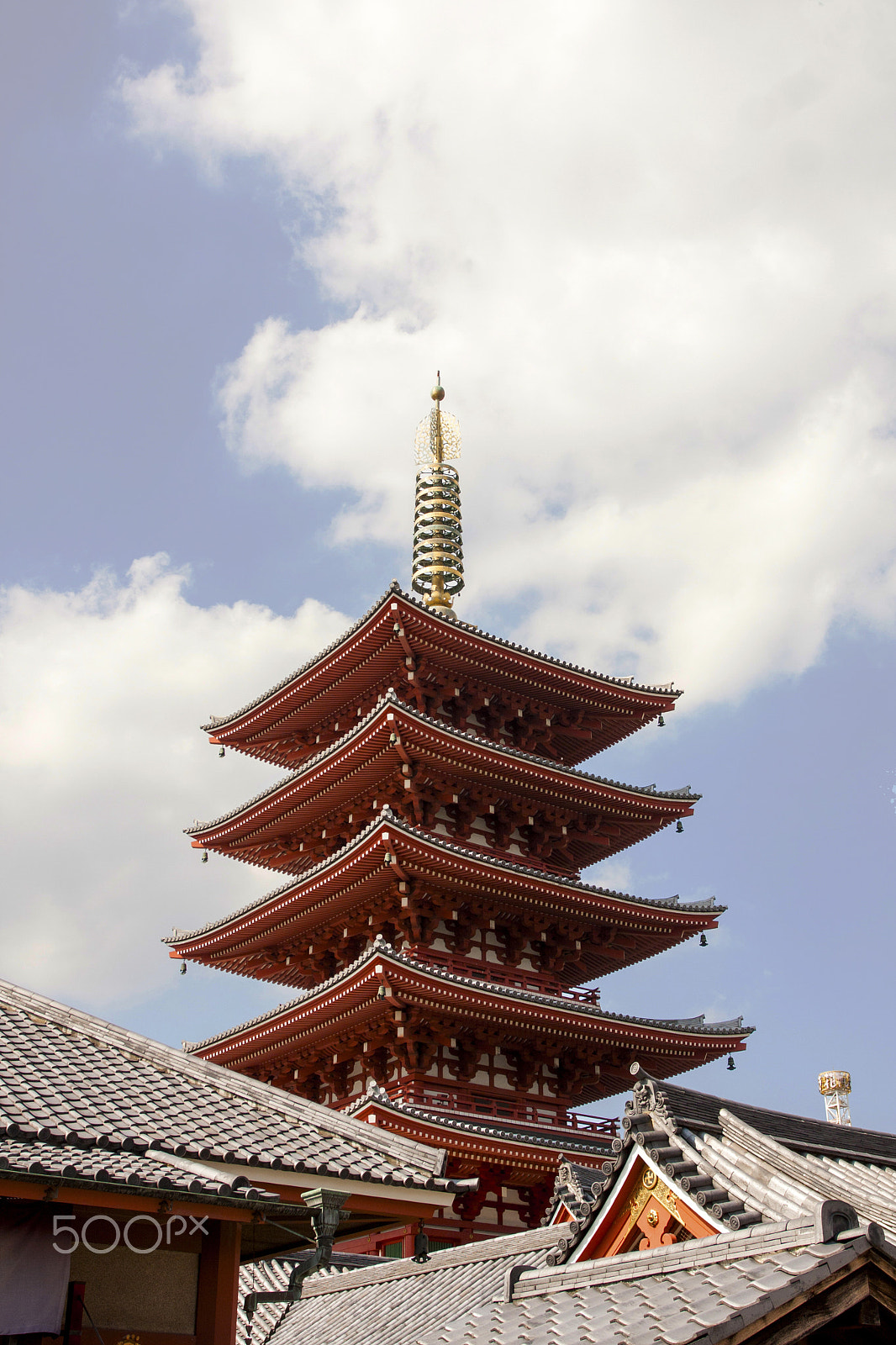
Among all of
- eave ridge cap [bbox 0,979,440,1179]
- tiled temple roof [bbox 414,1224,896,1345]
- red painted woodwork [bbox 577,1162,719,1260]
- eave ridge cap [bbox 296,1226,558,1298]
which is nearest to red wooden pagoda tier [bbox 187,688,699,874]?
eave ridge cap [bbox 296,1226,558,1298]

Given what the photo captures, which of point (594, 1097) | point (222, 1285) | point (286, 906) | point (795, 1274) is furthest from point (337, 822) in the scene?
point (795, 1274)

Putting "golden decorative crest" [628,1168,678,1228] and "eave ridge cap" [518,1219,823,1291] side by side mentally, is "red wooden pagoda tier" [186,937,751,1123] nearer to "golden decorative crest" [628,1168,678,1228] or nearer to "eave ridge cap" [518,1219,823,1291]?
"golden decorative crest" [628,1168,678,1228]

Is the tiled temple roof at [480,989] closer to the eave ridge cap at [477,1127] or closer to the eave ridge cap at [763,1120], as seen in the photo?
the eave ridge cap at [477,1127]

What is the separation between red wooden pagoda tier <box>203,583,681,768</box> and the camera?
2928cm

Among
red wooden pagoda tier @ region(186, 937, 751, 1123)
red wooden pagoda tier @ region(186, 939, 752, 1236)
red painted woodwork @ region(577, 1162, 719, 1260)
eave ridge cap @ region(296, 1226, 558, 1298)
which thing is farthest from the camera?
red wooden pagoda tier @ region(186, 937, 751, 1123)

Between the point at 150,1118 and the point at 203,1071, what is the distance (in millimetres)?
1827

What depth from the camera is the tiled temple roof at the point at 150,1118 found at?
8.51 m

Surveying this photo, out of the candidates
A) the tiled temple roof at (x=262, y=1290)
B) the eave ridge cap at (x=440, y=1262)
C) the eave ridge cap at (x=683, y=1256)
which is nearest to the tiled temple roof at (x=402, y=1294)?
the eave ridge cap at (x=440, y=1262)

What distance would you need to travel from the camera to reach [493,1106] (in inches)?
1019

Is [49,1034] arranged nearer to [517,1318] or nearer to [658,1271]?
[517,1318]

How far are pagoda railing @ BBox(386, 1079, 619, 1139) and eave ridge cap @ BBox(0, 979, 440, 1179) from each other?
14.2 meters

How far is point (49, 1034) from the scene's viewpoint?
36.9 feet

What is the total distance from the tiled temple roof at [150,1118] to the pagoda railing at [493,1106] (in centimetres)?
1437

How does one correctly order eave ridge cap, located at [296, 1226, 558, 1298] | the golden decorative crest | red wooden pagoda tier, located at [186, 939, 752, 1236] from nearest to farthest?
the golden decorative crest
eave ridge cap, located at [296, 1226, 558, 1298]
red wooden pagoda tier, located at [186, 939, 752, 1236]
